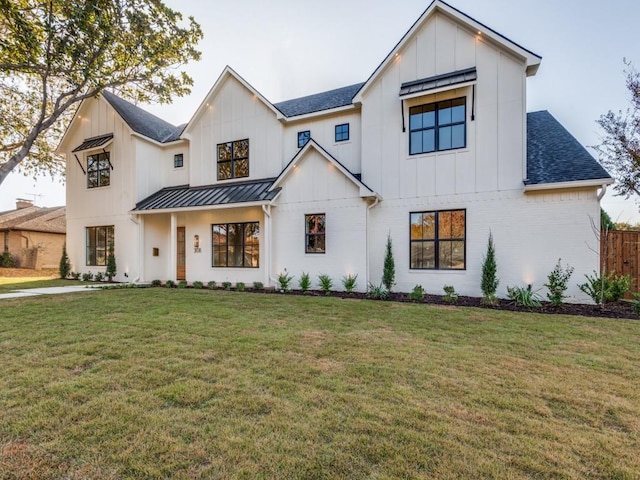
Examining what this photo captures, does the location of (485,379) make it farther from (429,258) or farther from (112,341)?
(429,258)

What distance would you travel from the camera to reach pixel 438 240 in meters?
9.78

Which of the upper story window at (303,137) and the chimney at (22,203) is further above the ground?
the upper story window at (303,137)

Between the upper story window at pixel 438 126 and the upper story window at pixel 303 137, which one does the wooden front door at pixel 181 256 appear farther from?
the upper story window at pixel 438 126

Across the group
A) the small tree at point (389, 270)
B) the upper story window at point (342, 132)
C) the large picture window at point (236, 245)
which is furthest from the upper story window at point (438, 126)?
the large picture window at point (236, 245)

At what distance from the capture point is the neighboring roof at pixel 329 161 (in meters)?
9.95

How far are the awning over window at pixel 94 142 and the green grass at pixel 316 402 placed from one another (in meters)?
10.8

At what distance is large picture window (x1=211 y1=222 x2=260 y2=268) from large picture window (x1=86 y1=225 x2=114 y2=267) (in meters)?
5.28

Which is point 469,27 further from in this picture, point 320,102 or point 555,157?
point 320,102

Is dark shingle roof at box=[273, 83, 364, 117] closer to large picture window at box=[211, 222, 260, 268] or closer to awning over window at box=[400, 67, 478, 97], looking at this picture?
awning over window at box=[400, 67, 478, 97]

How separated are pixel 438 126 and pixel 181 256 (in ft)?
37.9

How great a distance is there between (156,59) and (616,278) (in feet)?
55.5

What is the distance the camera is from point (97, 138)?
14.5 metres

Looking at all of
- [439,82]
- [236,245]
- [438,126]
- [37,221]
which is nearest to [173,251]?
[236,245]

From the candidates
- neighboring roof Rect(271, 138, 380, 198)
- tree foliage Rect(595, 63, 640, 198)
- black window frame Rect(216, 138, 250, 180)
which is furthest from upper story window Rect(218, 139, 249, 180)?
tree foliage Rect(595, 63, 640, 198)
